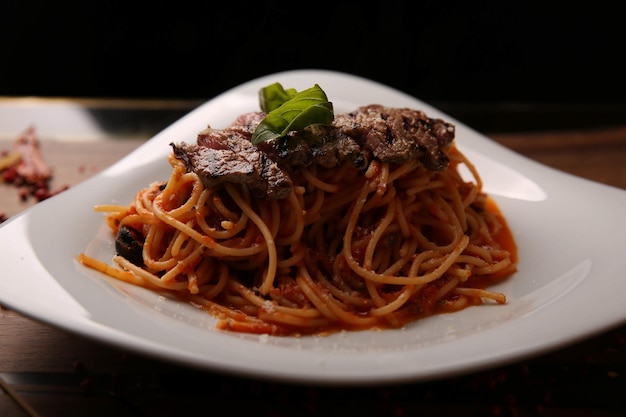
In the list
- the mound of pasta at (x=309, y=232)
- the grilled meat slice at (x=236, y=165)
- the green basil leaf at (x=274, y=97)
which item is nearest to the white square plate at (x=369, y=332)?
the mound of pasta at (x=309, y=232)

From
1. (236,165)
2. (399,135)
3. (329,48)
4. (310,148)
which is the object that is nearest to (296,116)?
(310,148)

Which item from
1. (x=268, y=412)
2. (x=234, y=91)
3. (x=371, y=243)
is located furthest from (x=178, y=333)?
(x=234, y=91)

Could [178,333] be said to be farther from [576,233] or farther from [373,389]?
[576,233]

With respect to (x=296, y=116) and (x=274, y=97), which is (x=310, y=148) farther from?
(x=274, y=97)

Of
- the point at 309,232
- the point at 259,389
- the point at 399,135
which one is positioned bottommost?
the point at 259,389

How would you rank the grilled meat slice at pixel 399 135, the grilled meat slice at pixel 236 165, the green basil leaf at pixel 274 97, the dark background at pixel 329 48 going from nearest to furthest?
the grilled meat slice at pixel 236 165
the grilled meat slice at pixel 399 135
the green basil leaf at pixel 274 97
the dark background at pixel 329 48

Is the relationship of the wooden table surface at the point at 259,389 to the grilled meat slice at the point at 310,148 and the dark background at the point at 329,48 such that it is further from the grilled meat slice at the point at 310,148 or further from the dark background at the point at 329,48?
the dark background at the point at 329,48
